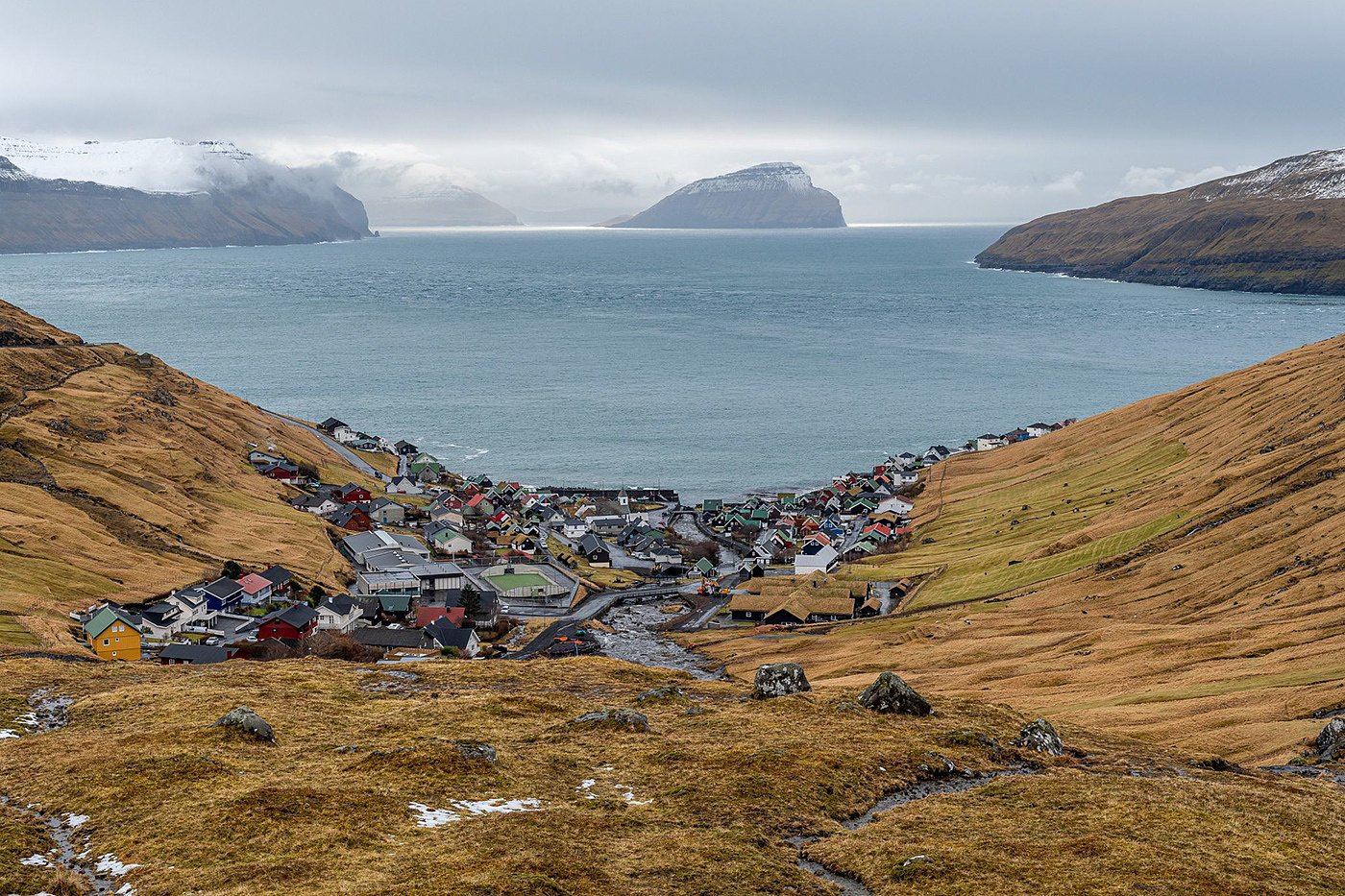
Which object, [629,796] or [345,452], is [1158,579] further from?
[345,452]

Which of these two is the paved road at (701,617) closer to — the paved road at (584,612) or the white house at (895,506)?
the paved road at (584,612)

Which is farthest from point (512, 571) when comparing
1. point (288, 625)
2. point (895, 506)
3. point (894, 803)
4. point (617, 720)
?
point (894, 803)

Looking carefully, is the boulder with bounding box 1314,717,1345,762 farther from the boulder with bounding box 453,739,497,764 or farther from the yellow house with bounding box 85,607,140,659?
the yellow house with bounding box 85,607,140,659

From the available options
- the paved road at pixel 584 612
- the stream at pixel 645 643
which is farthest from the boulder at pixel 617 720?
the paved road at pixel 584 612

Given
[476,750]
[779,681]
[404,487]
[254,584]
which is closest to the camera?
[476,750]

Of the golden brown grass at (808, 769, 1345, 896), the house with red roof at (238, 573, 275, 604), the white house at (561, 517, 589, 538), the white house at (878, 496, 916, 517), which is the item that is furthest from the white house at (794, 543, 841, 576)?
the golden brown grass at (808, 769, 1345, 896)

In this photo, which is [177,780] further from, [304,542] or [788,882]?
[304,542]
